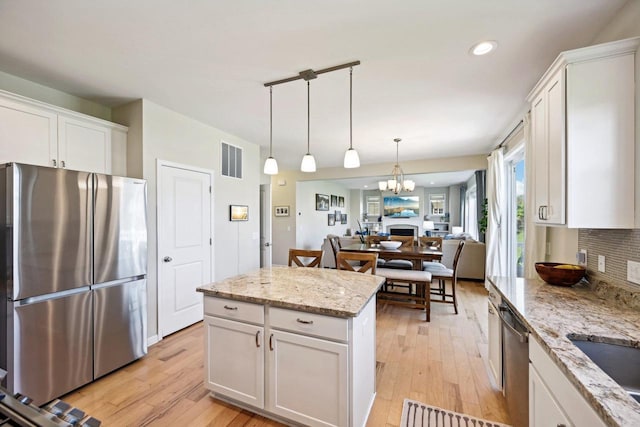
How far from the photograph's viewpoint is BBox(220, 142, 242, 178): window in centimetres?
395

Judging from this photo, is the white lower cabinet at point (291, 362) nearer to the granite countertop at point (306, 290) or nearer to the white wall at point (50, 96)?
the granite countertop at point (306, 290)

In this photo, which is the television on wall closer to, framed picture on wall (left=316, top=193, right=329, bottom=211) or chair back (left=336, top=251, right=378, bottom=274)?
framed picture on wall (left=316, top=193, right=329, bottom=211)

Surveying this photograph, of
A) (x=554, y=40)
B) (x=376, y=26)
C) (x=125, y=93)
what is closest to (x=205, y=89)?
(x=125, y=93)

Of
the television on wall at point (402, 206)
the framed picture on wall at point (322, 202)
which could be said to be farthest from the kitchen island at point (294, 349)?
the television on wall at point (402, 206)

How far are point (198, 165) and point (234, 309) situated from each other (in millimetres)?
2323

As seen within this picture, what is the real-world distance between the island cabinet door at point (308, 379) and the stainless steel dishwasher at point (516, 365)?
909 mm

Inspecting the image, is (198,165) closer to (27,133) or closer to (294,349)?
(27,133)

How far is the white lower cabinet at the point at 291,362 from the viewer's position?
60.2 inches

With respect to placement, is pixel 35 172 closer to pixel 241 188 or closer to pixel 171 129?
pixel 171 129

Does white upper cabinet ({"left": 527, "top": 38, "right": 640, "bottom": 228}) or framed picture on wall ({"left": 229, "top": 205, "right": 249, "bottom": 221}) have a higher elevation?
white upper cabinet ({"left": 527, "top": 38, "right": 640, "bottom": 228})

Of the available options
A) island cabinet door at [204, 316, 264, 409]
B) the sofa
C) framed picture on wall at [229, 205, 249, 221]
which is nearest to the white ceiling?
framed picture on wall at [229, 205, 249, 221]

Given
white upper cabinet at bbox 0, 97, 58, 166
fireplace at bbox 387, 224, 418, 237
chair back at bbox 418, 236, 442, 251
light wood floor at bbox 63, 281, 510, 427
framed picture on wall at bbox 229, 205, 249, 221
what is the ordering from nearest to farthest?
light wood floor at bbox 63, 281, 510, 427
white upper cabinet at bbox 0, 97, 58, 166
framed picture on wall at bbox 229, 205, 249, 221
chair back at bbox 418, 236, 442, 251
fireplace at bbox 387, 224, 418, 237

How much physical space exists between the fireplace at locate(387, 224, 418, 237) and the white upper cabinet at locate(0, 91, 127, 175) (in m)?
9.10

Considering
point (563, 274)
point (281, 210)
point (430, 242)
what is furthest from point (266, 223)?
point (563, 274)
